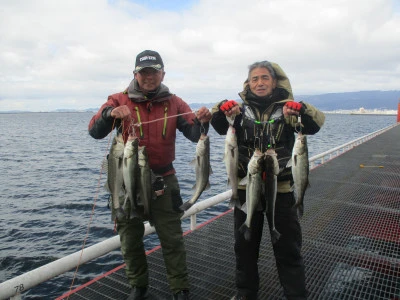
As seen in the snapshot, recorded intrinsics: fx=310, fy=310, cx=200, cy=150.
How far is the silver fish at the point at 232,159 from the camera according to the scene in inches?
159

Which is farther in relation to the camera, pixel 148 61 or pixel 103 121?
pixel 148 61

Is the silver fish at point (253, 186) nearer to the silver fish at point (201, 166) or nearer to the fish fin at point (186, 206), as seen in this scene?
the silver fish at point (201, 166)

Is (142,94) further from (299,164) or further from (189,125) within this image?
(299,164)

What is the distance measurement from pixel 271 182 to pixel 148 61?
235cm

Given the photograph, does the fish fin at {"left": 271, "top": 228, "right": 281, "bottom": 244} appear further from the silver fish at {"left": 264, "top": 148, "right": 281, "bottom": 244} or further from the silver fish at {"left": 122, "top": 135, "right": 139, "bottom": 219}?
the silver fish at {"left": 122, "top": 135, "right": 139, "bottom": 219}

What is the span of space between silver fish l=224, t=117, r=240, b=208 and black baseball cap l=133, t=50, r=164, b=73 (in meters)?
1.27

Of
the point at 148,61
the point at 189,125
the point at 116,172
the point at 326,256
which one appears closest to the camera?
the point at 116,172

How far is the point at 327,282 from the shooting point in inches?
200

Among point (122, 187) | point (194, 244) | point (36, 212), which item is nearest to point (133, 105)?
point (122, 187)

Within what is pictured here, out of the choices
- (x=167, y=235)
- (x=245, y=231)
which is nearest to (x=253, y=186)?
(x=245, y=231)

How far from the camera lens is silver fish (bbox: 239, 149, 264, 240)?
395 centimetres

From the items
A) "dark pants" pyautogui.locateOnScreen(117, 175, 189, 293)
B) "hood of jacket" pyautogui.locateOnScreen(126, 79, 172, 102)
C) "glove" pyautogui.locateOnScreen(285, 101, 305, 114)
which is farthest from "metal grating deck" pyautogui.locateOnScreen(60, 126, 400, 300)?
"hood of jacket" pyautogui.locateOnScreen(126, 79, 172, 102)

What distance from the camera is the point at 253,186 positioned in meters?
4.00

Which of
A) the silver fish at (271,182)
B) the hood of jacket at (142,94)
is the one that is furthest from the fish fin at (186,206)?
the hood of jacket at (142,94)
